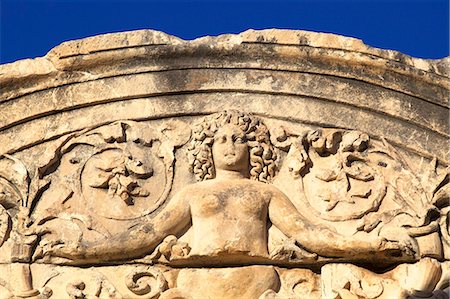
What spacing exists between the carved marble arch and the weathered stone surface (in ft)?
0.03

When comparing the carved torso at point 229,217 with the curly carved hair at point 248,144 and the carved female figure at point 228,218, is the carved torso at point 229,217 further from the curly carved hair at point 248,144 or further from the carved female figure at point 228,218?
the curly carved hair at point 248,144

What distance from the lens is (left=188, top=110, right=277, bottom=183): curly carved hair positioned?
11.6 metres

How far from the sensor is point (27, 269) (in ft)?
37.4

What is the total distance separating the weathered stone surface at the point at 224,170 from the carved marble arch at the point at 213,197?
0.03ft

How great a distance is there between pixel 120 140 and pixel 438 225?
206cm

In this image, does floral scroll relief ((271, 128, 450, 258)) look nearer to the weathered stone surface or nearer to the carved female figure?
the weathered stone surface

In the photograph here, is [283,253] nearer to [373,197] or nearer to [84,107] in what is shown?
[373,197]

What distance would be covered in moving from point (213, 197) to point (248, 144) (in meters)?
0.46

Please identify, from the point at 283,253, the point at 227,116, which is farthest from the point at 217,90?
the point at 283,253

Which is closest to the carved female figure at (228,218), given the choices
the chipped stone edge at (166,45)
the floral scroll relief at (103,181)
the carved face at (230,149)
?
the carved face at (230,149)

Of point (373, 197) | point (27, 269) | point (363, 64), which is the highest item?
point (363, 64)

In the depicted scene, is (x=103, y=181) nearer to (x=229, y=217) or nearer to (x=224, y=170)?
(x=224, y=170)

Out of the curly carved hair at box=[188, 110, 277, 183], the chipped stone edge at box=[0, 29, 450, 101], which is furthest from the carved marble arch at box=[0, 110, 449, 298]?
the chipped stone edge at box=[0, 29, 450, 101]

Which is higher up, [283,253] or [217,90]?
[217,90]
